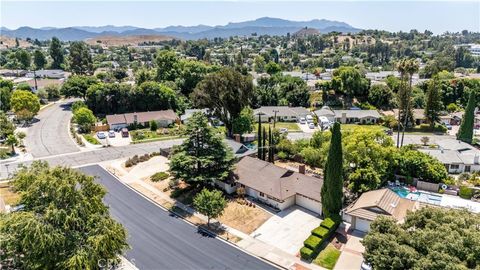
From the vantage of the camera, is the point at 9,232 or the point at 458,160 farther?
the point at 458,160

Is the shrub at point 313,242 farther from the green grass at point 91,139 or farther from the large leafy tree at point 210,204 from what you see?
the green grass at point 91,139

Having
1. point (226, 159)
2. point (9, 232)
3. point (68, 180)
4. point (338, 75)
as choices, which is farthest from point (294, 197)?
point (338, 75)

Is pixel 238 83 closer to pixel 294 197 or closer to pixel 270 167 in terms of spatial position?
pixel 270 167

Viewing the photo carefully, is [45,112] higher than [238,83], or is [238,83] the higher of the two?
[238,83]

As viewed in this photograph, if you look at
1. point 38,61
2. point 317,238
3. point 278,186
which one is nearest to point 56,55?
point 38,61

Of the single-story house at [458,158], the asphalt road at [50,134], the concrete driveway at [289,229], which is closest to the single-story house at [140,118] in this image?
the asphalt road at [50,134]

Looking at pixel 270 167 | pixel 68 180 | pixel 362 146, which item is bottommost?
pixel 270 167
